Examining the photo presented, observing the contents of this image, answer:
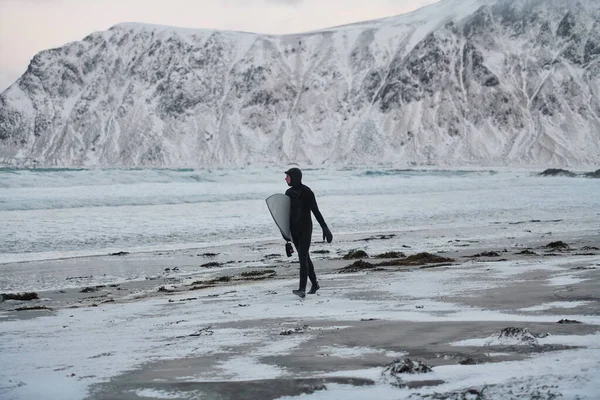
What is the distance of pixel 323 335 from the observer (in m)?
6.69

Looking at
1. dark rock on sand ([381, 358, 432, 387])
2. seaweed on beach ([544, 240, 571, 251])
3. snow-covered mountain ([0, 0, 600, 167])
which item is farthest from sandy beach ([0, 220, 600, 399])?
snow-covered mountain ([0, 0, 600, 167])

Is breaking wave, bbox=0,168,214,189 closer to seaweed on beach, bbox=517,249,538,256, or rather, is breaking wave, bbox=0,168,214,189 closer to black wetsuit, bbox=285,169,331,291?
seaweed on beach, bbox=517,249,538,256

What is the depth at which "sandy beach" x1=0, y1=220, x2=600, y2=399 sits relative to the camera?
469 cm

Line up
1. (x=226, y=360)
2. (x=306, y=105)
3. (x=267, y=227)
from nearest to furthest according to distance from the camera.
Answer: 1. (x=226, y=360)
2. (x=267, y=227)
3. (x=306, y=105)

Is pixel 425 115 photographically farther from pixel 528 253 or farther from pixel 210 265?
pixel 210 265

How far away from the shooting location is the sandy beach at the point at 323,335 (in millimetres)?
4688

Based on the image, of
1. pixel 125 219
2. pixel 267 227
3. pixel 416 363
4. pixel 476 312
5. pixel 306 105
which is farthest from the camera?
pixel 306 105

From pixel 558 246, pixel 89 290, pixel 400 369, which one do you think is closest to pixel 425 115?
pixel 558 246

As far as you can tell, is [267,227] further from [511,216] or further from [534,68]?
[534,68]

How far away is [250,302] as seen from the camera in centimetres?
967

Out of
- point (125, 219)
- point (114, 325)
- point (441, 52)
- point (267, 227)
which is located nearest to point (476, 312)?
point (114, 325)

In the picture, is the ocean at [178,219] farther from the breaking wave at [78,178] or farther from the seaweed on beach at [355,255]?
the breaking wave at [78,178]

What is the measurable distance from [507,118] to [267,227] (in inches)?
6688

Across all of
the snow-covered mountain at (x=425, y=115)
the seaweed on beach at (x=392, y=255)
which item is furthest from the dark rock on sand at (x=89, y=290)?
the snow-covered mountain at (x=425, y=115)
